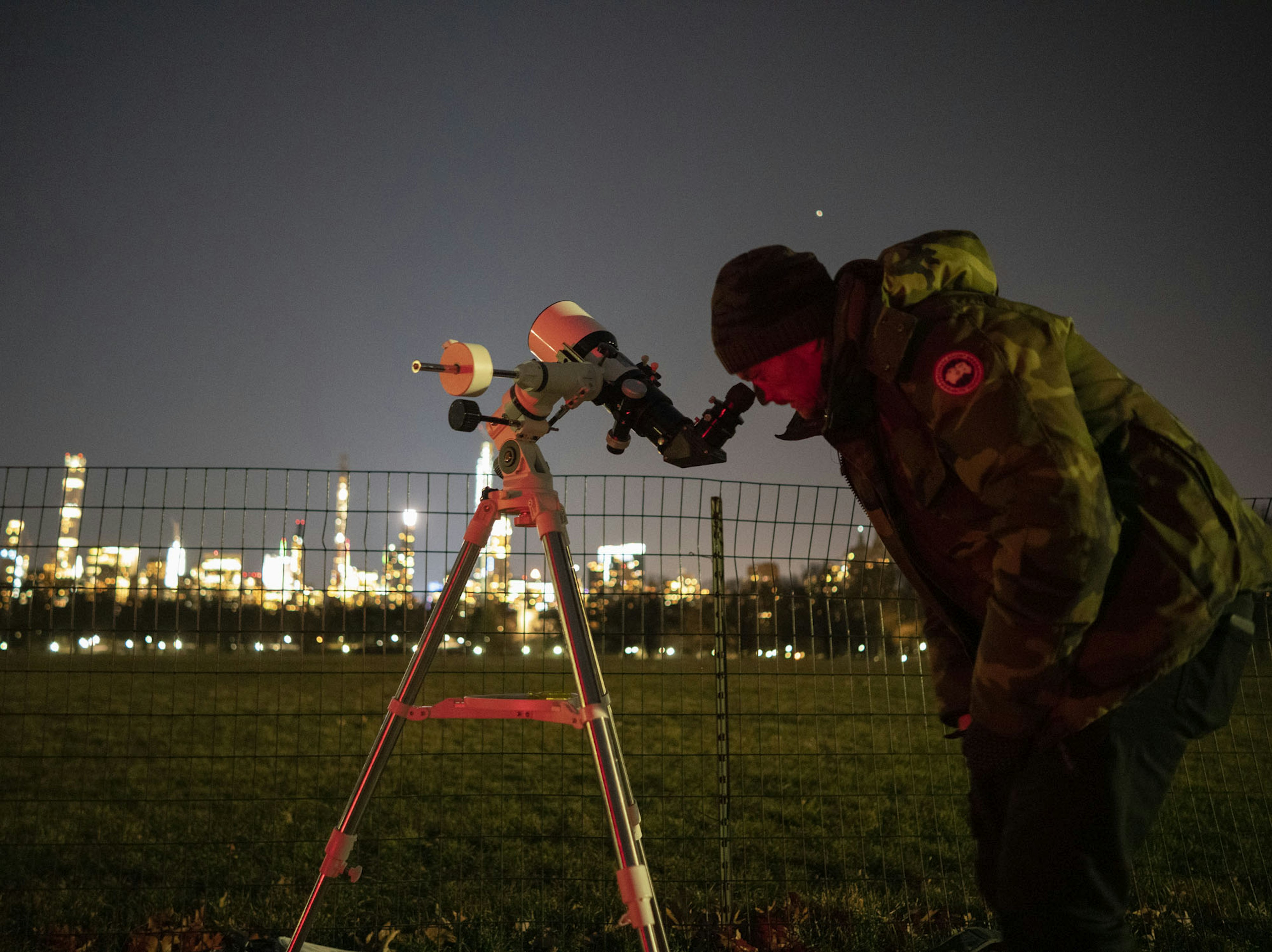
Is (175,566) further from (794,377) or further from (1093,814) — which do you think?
(1093,814)

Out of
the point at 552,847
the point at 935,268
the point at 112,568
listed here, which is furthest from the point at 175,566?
the point at 935,268

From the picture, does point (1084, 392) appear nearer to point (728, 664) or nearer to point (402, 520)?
point (728, 664)

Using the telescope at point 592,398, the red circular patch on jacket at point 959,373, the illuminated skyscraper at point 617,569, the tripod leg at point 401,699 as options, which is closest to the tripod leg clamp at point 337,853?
the tripod leg at point 401,699

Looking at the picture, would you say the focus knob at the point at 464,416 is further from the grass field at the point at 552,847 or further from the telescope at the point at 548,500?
the grass field at the point at 552,847

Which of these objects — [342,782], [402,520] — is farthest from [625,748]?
[402,520]

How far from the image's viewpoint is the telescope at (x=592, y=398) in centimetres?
238

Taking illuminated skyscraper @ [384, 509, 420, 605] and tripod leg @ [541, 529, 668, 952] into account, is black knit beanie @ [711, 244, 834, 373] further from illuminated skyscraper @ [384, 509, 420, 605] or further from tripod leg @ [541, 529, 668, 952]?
illuminated skyscraper @ [384, 509, 420, 605]

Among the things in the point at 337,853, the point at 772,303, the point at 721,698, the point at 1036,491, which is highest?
the point at 772,303

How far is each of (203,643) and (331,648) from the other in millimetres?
538

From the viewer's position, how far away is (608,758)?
227 cm

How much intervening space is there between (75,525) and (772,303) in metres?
3.49

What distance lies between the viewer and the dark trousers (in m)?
1.52

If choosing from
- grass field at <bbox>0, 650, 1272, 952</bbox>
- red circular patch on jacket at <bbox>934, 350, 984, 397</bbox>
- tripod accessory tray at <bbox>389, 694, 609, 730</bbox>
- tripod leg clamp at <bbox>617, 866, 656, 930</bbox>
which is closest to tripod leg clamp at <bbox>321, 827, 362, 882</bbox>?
tripod accessory tray at <bbox>389, 694, 609, 730</bbox>

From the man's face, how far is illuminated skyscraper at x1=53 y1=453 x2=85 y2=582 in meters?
2.89
